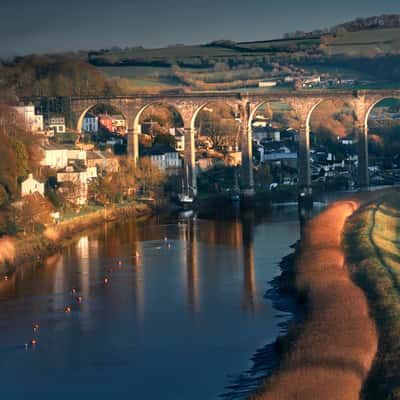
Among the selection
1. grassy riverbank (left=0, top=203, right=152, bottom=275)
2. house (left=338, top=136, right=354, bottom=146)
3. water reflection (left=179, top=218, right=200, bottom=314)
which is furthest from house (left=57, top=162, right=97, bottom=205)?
house (left=338, top=136, right=354, bottom=146)

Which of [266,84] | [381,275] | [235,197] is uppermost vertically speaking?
[266,84]

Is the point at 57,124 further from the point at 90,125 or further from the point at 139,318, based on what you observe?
the point at 139,318

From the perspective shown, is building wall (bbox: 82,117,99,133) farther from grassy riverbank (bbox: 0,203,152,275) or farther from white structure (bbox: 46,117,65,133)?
grassy riverbank (bbox: 0,203,152,275)

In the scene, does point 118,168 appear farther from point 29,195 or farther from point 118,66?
point 118,66

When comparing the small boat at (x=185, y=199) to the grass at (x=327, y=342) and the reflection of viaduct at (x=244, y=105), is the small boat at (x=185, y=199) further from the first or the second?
the grass at (x=327, y=342)

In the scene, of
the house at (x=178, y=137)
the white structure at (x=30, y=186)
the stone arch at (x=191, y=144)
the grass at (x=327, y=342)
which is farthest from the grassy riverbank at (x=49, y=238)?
the house at (x=178, y=137)

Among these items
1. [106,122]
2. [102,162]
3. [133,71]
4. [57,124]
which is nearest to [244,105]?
[106,122]
